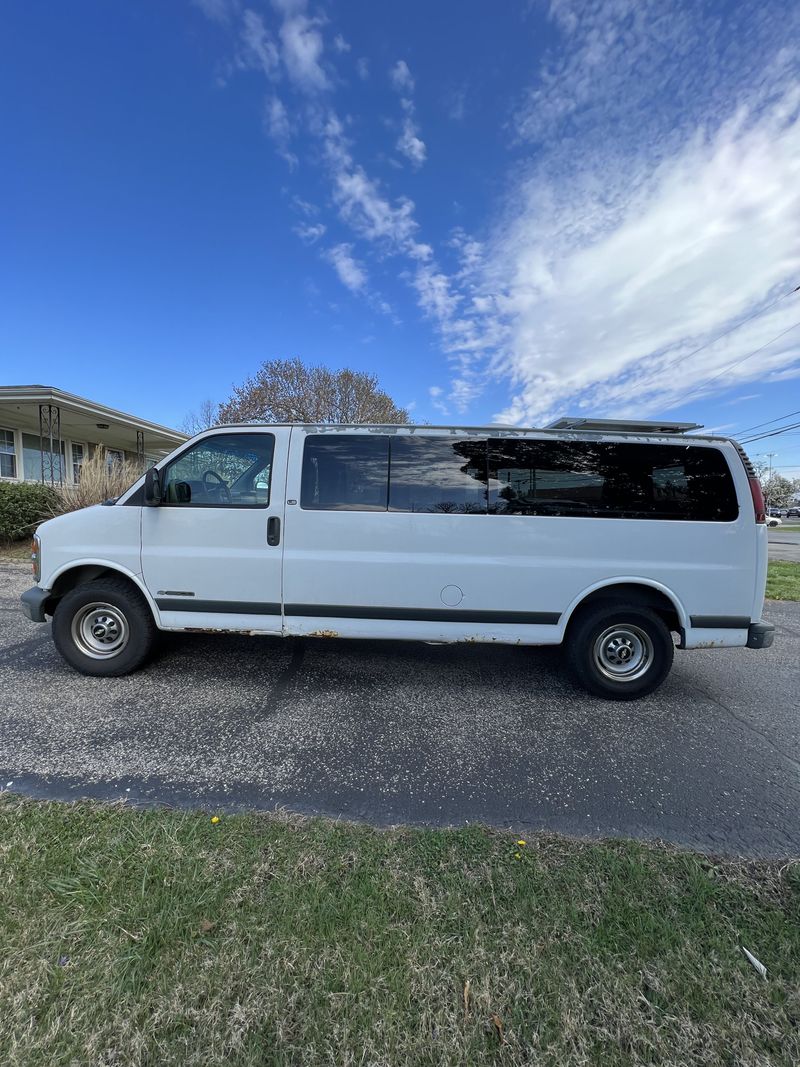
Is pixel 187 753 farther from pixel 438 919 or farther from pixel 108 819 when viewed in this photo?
pixel 438 919

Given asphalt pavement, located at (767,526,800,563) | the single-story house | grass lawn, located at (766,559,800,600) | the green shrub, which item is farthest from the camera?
asphalt pavement, located at (767,526,800,563)

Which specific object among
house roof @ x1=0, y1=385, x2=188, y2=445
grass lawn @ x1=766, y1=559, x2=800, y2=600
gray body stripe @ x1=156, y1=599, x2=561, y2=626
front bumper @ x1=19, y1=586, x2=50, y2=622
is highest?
house roof @ x1=0, y1=385, x2=188, y2=445

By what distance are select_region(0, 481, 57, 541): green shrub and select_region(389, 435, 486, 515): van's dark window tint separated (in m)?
11.1

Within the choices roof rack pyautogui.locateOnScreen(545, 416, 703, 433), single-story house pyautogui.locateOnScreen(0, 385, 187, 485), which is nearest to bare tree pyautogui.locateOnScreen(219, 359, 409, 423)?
single-story house pyautogui.locateOnScreen(0, 385, 187, 485)

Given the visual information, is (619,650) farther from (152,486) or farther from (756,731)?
(152,486)

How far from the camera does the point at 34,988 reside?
152cm

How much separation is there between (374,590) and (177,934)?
7.86 feet

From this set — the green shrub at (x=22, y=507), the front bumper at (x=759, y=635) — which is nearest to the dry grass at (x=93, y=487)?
the green shrub at (x=22, y=507)

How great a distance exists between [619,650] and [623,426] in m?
1.86

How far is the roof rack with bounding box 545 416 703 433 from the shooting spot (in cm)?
399

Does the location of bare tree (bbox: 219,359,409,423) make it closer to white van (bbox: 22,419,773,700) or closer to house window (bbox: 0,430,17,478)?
house window (bbox: 0,430,17,478)

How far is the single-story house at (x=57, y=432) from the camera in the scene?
492 inches

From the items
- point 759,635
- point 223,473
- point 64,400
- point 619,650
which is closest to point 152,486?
A: point 223,473

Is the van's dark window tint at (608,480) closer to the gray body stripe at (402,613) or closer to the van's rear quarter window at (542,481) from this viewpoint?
the van's rear quarter window at (542,481)
